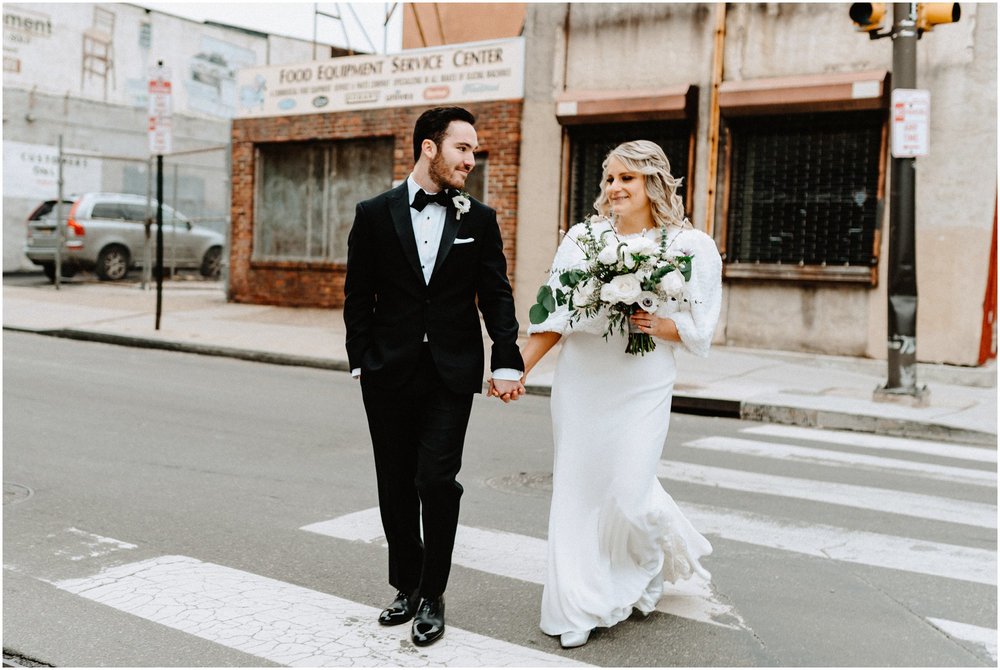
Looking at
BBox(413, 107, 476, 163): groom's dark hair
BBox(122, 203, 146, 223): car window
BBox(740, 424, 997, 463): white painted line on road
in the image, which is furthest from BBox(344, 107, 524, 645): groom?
BBox(122, 203, 146, 223): car window

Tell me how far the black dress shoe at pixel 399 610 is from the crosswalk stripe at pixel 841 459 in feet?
A: 15.4

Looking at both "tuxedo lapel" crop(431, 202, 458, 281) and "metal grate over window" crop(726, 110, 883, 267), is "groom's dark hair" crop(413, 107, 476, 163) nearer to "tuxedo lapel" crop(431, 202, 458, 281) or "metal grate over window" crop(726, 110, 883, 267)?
"tuxedo lapel" crop(431, 202, 458, 281)

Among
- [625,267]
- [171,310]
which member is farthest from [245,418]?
[171,310]

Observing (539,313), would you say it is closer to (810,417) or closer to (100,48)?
(810,417)

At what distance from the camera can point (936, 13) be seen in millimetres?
10531

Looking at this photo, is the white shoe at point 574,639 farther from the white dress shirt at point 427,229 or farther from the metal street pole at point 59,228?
the metal street pole at point 59,228

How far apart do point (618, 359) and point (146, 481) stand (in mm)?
3753

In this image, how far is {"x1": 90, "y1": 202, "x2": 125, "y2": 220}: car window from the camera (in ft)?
70.5

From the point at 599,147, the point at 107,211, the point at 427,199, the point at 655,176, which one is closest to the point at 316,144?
the point at 107,211

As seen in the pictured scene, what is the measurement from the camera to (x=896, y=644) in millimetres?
4348

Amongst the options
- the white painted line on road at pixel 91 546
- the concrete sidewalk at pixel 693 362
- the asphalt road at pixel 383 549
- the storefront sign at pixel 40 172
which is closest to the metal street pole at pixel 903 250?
the concrete sidewalk at pixel 693 362

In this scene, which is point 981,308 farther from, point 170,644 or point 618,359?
point 170,644

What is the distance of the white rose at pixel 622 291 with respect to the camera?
402 centimetres

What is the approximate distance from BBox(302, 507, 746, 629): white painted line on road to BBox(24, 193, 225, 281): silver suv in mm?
16985
